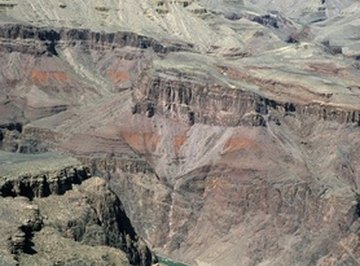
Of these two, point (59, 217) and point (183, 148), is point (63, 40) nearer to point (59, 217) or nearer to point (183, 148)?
point (183, 148)

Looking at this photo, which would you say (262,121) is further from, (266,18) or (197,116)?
(266,18)

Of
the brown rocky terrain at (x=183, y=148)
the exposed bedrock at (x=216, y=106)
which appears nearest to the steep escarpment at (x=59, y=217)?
the brown rocky terrain at (x=183, y=148)

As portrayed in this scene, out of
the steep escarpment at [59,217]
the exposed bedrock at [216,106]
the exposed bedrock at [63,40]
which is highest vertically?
the steep escarpment at [59,217]

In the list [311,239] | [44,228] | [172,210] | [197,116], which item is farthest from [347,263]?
[44,228]

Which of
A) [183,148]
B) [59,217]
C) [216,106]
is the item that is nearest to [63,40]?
[216,106]

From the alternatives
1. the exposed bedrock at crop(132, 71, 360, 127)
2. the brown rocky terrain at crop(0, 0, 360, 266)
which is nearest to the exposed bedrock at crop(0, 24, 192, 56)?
the brown rocky terrain at crop(0, 0, 360, 266)

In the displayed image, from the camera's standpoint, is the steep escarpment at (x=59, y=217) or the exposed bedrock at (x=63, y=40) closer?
the steep escarpment at (x=59, y=217)

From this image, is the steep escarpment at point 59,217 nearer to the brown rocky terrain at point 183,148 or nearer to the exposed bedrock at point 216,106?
the brown rocky terrain at point 183,148

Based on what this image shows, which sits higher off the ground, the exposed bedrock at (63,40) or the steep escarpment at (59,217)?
the steep escarpment at (59,217)
